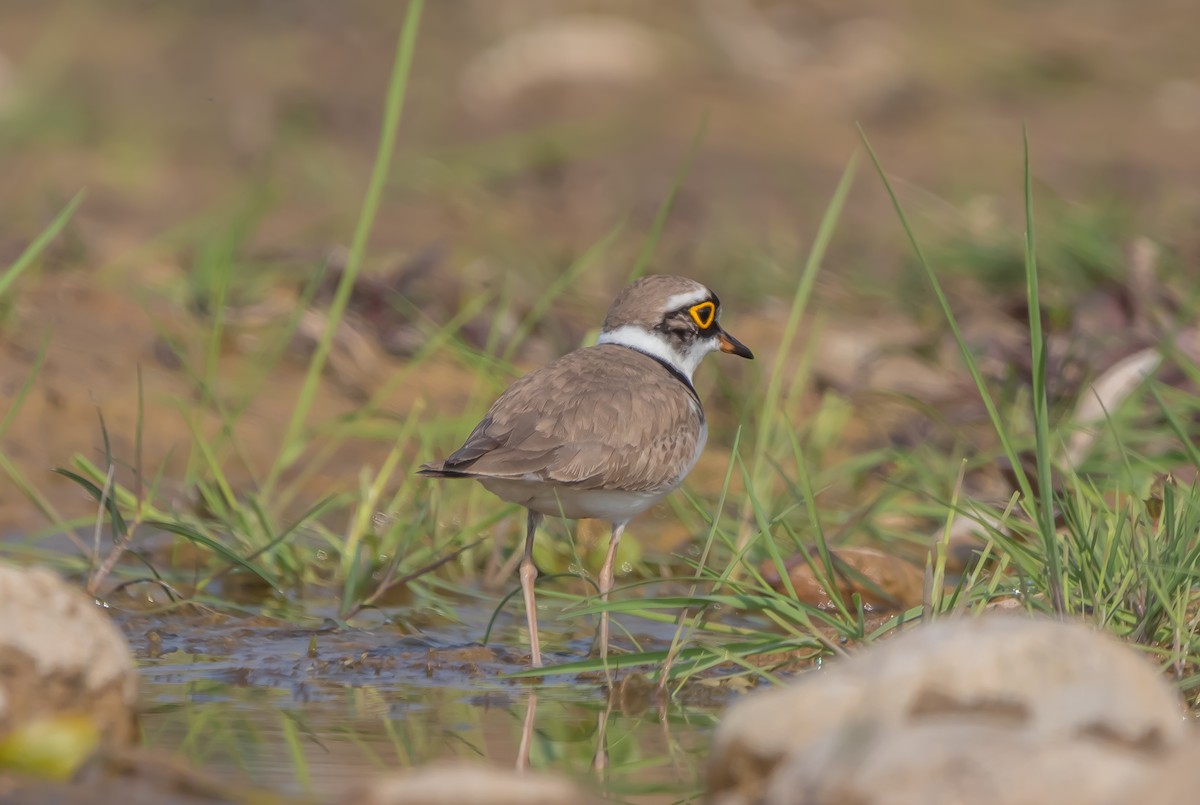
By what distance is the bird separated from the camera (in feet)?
16.4

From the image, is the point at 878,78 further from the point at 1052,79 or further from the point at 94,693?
the point at 94,693

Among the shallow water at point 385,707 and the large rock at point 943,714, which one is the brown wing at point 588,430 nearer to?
the shallow water at point 385,707

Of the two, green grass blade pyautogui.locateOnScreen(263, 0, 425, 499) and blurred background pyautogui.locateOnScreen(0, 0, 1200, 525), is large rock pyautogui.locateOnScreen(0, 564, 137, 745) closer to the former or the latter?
green grass blade pyautogui.locateOnScreen(263, 0, 425, 499)

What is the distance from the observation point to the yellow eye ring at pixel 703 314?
19.7 ft

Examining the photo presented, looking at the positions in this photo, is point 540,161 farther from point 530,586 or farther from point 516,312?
point 530,586

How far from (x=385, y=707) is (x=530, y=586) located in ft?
2.78

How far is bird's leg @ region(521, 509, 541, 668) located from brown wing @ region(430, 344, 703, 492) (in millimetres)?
296

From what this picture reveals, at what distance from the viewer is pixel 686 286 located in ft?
19.8

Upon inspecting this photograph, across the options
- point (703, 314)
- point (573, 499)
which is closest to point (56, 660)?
point (573, 499)

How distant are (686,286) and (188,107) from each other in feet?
28.9

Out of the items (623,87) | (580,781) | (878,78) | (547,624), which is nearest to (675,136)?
(623,87)

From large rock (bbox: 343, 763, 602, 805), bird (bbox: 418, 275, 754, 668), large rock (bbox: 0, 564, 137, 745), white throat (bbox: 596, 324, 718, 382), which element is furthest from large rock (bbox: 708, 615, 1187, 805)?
white throat (bbox: 596, 324, 718, 382)

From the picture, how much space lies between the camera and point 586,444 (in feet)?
16.8

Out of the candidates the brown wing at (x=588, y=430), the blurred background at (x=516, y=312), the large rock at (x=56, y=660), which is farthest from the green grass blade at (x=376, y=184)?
the large rock at (x=56, y=660)
